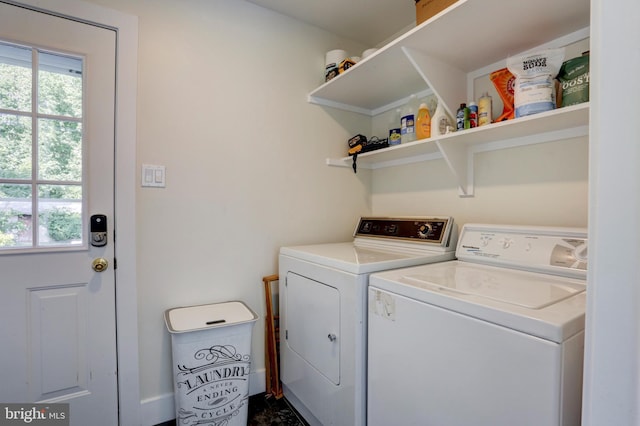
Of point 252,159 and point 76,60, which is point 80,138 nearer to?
point 76,60

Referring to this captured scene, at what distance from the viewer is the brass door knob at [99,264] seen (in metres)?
1.49

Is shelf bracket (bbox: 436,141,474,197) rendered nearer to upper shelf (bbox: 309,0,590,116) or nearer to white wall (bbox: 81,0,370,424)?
upper shelf (bbox: 309,0,590,116)

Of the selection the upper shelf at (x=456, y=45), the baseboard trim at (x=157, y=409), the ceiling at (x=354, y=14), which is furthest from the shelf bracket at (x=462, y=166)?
the baseboard trim at (x=157, y=409)

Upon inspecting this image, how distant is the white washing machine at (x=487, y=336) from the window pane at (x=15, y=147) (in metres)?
1.62

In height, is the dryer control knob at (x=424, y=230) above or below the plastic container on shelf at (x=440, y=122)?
below

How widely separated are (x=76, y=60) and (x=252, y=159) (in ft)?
3.13

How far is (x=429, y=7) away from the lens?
1385mm

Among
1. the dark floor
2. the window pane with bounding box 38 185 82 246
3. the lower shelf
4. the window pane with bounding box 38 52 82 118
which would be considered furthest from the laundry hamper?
the lower shelf

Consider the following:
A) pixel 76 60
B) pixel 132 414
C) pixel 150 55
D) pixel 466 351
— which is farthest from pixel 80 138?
pixel 466 351

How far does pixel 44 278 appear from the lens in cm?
141

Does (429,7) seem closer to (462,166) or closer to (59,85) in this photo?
(462,166)

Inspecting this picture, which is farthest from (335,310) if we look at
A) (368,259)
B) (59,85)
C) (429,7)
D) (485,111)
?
(59,85)

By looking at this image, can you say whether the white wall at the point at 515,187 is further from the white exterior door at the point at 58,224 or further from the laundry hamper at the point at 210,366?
the white exterior door at the point at 58,224

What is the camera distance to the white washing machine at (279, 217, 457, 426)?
1.25 meters
